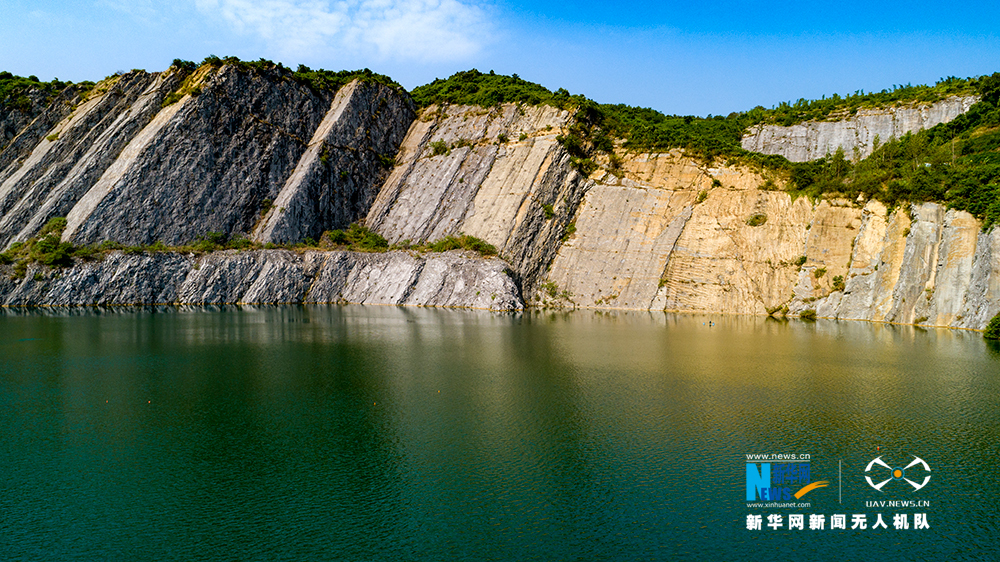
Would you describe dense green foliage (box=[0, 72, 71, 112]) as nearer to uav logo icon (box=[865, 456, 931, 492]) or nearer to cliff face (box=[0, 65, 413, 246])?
cliff face (box=[0, 65, 413, 246])

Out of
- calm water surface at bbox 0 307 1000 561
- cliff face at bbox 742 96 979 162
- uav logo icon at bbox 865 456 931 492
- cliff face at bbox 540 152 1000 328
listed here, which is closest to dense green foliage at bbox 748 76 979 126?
cliff face at bbox 742 96 979 162

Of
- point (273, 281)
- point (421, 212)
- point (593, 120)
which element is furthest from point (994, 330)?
point (273, 281)

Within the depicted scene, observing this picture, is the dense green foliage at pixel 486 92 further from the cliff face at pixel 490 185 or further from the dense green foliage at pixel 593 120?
the cliff face at pixel 490 185

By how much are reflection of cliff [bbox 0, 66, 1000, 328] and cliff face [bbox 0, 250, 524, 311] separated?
0.15 m

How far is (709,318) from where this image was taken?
167 feet

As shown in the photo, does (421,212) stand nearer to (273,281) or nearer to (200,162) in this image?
(273,281)

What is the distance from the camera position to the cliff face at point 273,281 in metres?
50.3

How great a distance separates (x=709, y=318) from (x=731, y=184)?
16.7 meters

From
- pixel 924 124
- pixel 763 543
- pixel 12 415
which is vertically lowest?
pixel 763 543

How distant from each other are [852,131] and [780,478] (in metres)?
74.4

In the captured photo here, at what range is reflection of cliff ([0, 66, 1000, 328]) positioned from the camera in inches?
2036

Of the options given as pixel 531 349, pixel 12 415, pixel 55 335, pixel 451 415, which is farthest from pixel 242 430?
pixel 55 335

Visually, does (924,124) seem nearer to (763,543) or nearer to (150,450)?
(763,543)

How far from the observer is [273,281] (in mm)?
58031
